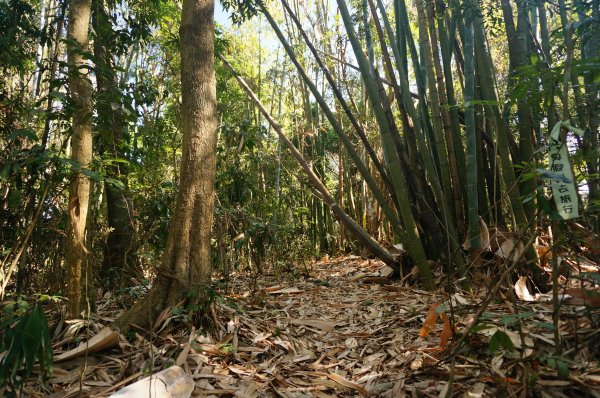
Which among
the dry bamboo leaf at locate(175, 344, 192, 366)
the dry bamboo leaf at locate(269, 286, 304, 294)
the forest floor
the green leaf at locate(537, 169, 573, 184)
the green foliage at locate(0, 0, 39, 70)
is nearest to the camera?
the green leaf at locate(537, 169, 573, 184)

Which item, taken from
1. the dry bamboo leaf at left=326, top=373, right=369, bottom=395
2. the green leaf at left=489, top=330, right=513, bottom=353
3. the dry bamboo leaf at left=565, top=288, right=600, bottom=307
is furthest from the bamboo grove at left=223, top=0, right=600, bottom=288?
the green leaf at left=489, top=330, right=513, bottom=353

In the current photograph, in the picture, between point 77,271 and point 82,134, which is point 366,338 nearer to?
point 77,271

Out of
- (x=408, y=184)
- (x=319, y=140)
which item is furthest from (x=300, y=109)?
(x=408, y=184)

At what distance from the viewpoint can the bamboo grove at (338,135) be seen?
2.05m

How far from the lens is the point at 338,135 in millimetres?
3760

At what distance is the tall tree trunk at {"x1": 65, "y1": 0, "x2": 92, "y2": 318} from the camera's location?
2076 mm

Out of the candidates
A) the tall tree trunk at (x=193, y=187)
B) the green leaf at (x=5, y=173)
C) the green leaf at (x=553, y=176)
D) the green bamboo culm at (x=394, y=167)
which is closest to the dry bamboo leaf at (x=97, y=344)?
the tall tree trunk at (x=193, y=187)

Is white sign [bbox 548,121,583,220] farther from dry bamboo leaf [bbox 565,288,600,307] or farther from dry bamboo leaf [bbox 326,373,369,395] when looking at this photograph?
dry bamboo leaf [bbox 326,373,369,395]

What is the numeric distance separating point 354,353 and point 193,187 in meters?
1.18

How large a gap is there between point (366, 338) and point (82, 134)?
1817 mm

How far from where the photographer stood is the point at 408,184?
3.65 m

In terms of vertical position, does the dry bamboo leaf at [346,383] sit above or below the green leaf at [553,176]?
below

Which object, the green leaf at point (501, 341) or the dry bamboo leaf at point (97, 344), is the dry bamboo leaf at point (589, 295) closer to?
the green leaf at point (501, 341)

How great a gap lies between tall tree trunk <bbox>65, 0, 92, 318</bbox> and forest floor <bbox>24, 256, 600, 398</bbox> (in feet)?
0.64
